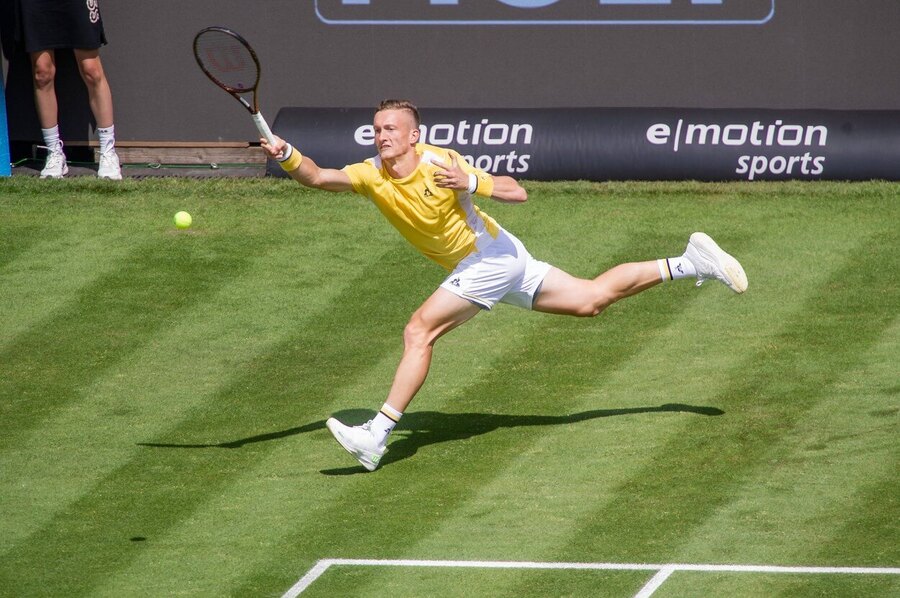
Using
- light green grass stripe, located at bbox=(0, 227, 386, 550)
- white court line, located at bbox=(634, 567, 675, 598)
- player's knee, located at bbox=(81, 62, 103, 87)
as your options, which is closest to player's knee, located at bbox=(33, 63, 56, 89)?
player's knee, located at bbox=(81, 62, 103, 87)

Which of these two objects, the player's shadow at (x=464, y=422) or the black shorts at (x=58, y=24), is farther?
the black shorts at (x=58, y=24)

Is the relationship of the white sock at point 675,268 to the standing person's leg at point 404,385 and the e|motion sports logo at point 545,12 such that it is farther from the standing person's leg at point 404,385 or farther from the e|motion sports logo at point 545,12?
the e|motion sports logo at point 545,12

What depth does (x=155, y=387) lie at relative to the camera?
32.9ft

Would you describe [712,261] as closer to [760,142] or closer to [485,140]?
[760,142]

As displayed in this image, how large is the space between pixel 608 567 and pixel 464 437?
2.08m

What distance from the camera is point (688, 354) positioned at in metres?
10.3

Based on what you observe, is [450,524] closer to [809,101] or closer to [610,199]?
[610,199]

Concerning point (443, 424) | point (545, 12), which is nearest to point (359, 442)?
point (443, 424)

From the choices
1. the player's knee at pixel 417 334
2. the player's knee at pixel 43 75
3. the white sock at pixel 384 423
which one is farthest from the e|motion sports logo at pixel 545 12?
the white sock at pixel 384 423

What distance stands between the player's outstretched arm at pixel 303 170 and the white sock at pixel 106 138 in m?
6.31

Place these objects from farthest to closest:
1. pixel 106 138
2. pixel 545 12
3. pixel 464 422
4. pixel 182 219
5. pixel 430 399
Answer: pixel 545 12
pixel 106 138
pixel 182 219
pixel 430 399
pixel 464 422

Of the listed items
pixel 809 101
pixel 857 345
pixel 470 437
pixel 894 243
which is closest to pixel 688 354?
pixel 857 345

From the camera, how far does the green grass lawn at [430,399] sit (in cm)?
738

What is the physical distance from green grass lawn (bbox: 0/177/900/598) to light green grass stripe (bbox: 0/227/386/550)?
0.03 m
